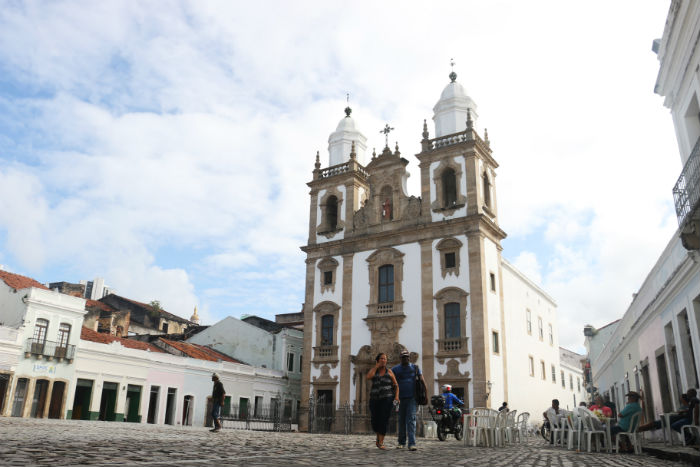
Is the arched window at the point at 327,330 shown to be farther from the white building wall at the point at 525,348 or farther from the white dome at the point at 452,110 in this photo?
the white dome at the point at 452,110

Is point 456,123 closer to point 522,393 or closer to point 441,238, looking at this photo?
point 441,238

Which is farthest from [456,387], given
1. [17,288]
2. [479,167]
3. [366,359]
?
[17,288]

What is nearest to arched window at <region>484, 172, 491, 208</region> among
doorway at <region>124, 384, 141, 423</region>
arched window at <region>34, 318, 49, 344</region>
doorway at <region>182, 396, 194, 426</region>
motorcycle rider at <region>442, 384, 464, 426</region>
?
motorcycle rider at <region>442, 384, 464, 426</region>

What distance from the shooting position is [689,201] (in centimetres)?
1093

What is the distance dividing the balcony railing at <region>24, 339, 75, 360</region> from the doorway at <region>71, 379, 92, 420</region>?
1500mm

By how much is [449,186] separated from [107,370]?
20.0 m

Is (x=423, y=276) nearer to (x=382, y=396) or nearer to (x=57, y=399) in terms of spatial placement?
(x=57, y=399)

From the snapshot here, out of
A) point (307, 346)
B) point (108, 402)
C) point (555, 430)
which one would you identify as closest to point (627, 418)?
point (555, 430)

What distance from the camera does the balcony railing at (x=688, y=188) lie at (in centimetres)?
1054

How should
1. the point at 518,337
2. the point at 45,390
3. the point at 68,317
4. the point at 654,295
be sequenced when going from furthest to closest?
1. the point at 518,337
2. the point at 68,317
3. the point at 45,390
4. the point at 654,295

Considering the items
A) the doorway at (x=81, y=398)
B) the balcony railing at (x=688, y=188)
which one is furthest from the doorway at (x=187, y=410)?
the balcony railing at (x=688, y=188)

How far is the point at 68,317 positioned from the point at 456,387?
19.2 metres

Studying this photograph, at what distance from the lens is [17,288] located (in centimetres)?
2903

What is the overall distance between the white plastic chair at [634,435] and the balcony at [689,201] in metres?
3.49
